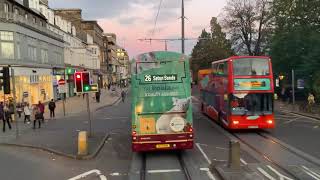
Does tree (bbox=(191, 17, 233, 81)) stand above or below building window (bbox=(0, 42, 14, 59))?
above

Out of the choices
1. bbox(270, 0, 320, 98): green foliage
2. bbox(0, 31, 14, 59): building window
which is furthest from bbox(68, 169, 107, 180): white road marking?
bbox(270, 0, 320, 98): green foliage

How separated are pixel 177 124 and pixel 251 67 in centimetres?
805

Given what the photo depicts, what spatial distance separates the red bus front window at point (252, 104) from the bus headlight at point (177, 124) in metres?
7.47

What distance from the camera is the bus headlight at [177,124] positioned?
1734 centimetres

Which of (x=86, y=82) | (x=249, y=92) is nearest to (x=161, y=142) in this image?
(x=86, y=82)

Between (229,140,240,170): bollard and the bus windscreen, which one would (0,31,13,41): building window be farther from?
(229,140,240,170): bollard

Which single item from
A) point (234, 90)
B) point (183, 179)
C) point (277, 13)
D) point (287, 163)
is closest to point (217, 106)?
point (234, 90)

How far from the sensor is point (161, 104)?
687 inches

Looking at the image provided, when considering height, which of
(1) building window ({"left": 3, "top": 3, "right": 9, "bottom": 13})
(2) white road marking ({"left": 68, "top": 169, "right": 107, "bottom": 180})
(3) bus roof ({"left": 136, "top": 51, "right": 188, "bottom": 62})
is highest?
(1) building window ({"left": 3, "top": 3, "right": 9, "bottom": 13})

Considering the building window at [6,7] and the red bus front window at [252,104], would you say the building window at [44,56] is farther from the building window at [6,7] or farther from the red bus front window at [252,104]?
the red bus front window at [252,104]

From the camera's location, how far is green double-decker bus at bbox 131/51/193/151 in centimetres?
1734

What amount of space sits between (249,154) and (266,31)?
161ft

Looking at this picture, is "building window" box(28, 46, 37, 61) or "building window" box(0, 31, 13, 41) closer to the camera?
"building window" box(0, 31, 13, 41)

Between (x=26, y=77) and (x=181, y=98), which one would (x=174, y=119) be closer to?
(x=181, y=98)
